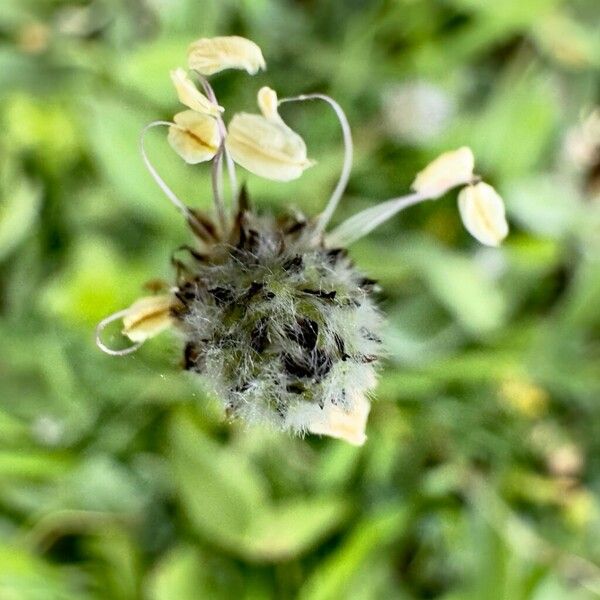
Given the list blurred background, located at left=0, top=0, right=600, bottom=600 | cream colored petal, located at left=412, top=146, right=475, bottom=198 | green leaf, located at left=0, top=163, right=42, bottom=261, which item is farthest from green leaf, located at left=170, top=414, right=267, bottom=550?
cream colored petal, located at left=412, top=146, right=475, bottom=198

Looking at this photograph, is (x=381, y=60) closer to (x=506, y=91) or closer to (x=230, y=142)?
(x=506, y=91)

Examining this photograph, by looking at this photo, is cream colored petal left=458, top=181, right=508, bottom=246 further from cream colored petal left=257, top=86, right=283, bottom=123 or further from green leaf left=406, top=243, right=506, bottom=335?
green leaf left=406, top=243, right=506, bottom=335

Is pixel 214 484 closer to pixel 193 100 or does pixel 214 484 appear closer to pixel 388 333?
pixel 388 333

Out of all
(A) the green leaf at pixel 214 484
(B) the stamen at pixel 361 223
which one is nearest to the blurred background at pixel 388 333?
(A) the green leaf at pixel 214 484

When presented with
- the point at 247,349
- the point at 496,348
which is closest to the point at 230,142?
the point at 247,349

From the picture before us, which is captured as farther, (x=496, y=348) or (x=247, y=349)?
(x=496, y=348)
